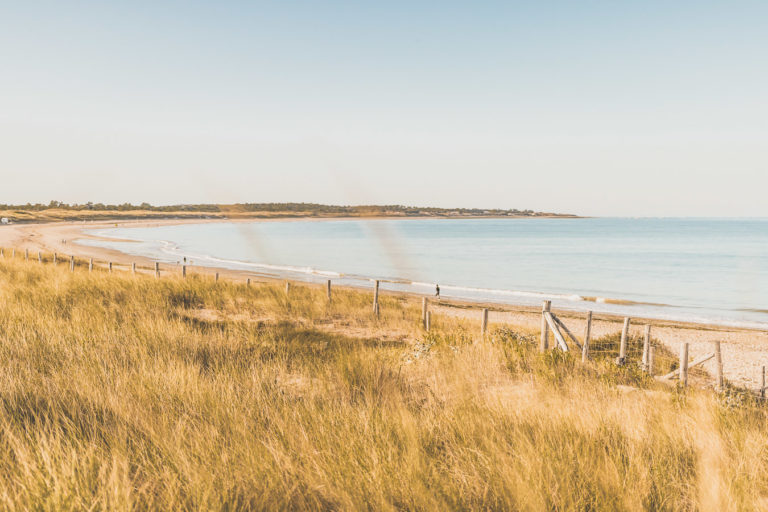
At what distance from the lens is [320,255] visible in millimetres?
60719

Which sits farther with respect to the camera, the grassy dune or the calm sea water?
the calm sea water

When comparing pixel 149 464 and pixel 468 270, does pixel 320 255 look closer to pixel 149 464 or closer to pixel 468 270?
pixel 468 270

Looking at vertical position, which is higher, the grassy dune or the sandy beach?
the grassy dune

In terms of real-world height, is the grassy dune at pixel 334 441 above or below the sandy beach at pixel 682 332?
above

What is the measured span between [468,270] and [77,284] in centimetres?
3886

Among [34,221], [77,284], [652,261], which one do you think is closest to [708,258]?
[652,261]

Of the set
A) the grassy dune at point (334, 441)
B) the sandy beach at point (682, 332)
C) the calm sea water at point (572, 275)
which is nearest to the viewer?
the grassy dune at point (334, 441)

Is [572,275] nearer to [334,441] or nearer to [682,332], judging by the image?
[682,332]

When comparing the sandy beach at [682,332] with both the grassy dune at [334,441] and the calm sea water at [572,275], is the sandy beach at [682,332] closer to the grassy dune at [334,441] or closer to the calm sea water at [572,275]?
the calm sea water at [572,275]

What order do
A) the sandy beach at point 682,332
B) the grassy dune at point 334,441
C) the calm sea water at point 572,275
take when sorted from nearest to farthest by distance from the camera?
the grassy dune at point 334,441 → the sandy beach at point 682,332 → the calm sea water at point 572,275

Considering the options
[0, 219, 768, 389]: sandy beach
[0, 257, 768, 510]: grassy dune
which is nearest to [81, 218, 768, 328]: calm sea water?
[0, 219, 768, 389]: sandy beach

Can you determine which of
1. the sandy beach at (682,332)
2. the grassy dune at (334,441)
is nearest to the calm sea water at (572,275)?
the sandy beach at (682,332)

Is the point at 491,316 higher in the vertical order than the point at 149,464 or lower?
lower

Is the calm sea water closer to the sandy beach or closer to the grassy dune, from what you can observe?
the sandy beach
